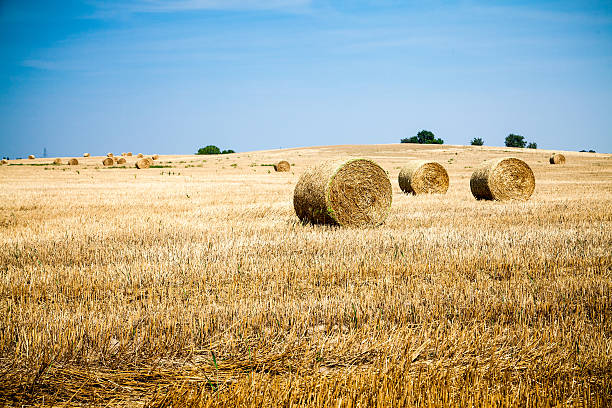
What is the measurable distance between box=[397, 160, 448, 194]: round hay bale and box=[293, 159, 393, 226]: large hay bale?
22.4 feet

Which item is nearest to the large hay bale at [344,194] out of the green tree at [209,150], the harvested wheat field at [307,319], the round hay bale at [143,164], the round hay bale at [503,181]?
the harvested wheat field at [307,319]

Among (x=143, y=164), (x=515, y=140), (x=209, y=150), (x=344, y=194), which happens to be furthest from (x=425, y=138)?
(x=344, y=194)

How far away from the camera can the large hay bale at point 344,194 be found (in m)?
9.62

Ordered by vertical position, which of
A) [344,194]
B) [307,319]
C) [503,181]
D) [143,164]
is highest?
[143,164]

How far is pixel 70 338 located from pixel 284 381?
180 cm

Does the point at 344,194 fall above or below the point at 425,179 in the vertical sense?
below

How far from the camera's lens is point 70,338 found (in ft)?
11.8

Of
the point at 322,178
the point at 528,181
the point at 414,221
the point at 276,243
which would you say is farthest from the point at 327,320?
the point at 528,181

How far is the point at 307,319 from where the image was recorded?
158 inches

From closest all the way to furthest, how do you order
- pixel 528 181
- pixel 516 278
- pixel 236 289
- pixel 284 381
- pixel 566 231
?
pixel 284 381
pixel 236 289
pixel 516 278
pixel 566 231
pixel 528 181

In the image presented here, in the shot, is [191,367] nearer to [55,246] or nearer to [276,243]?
[276,243]

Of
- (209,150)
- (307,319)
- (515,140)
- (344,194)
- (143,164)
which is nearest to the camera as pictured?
(307,319)

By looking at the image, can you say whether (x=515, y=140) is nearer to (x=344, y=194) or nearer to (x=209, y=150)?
(x=209, y=150)

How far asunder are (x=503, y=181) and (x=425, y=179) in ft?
9.57
